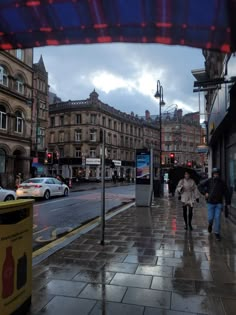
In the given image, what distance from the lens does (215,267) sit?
18.9ft

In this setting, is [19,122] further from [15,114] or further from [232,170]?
[232,170]

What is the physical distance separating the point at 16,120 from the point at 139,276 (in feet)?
99.7

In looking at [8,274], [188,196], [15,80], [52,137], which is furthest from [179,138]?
[8,274]

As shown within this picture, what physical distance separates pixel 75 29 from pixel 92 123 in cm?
5868

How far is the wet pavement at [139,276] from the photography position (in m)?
4.07

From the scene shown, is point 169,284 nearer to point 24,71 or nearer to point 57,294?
point 57,294

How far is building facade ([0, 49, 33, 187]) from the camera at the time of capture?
30.8m

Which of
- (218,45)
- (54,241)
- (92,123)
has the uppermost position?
(92,123)

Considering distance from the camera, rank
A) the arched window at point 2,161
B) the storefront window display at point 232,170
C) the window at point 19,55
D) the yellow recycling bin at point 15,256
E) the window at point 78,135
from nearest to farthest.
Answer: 1. the yellow recycling bin at point 15,256
2. the storefront window display at point 232,170
3. the arched window at point 2,161
4. the window at point 19,55
5. the window at point 78,135

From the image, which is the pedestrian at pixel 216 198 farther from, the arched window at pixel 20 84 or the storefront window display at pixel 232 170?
the arched window at pixel 20 84

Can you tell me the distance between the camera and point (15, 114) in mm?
32969

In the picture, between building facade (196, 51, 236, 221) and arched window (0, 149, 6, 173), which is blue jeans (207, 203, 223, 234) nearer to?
building facade (196, 51, 236, 221)

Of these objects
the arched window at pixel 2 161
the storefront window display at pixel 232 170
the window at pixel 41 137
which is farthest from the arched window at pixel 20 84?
the storefront window display at pixel 232 170

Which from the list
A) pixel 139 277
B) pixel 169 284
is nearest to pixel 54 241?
pixel 139 277
